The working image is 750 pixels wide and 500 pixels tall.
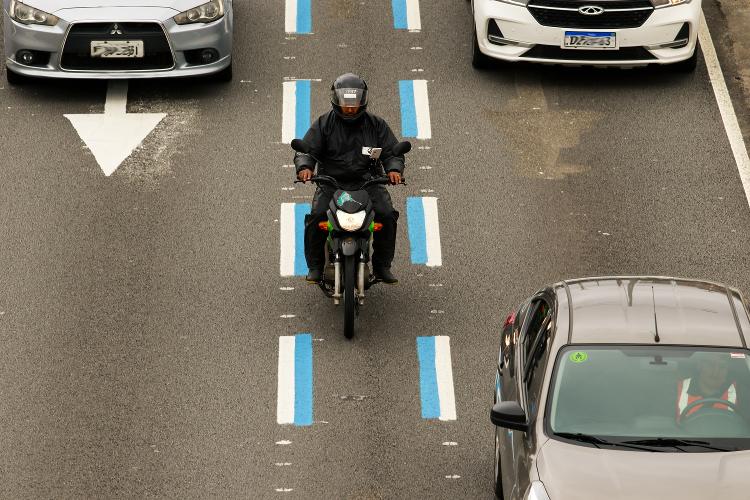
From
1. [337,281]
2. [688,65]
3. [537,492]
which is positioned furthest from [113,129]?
[537,492]

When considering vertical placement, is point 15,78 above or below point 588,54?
below

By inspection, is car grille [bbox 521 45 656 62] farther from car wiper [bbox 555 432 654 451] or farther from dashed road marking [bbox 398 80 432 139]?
car wiper [bbox 555 432 654 451]

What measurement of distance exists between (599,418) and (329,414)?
316cm

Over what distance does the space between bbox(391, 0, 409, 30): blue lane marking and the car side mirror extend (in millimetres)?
9824

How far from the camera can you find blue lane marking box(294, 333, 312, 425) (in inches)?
529

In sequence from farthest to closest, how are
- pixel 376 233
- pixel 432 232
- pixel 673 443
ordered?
pixel 432 232 < pixel 376 233 < pixel 673 443

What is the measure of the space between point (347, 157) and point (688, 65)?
229 inches

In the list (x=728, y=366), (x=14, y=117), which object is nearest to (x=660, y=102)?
(x=14, y=117)

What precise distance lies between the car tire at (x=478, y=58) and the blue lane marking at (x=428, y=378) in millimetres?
5210

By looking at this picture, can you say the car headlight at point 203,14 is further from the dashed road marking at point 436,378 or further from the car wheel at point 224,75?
the dashed road marking at point 436,378

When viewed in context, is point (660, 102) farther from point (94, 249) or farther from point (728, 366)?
point (728, 366)

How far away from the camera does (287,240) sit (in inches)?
631

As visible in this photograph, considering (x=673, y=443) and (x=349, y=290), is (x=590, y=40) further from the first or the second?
(x=673, y=443)

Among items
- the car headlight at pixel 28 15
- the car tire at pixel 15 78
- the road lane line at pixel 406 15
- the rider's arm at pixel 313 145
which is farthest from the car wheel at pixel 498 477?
the road lane line at pixel 406 15
